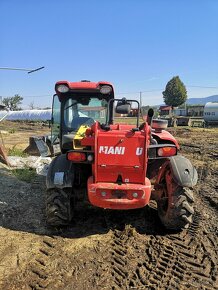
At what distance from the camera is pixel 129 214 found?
576 centimetres

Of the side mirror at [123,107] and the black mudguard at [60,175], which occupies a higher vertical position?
the side mirror at [123,107]

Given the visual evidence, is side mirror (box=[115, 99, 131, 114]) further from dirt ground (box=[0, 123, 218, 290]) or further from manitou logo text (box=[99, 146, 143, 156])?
dirt ground (box=[0, 123, 218, 290])

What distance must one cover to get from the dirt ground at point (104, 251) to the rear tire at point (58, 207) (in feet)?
0.55

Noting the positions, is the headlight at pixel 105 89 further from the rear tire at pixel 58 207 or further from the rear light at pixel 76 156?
the rear tire at pixel 58 207

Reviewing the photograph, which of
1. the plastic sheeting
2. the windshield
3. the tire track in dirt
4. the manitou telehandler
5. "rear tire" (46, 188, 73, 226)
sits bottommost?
the plastic sheeting

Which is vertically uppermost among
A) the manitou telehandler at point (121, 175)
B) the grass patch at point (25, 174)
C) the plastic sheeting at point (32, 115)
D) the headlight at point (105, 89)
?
the headlight at point (105, 89)

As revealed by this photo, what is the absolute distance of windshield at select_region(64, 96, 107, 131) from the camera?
264 inches

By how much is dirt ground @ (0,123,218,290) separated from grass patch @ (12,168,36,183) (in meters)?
1.62

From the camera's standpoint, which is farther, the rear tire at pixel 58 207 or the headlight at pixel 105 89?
the headlight at pixel 105 89

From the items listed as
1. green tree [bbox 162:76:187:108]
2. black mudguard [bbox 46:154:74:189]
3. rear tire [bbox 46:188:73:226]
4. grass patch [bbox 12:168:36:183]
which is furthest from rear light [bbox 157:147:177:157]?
green tree [bbox 162:76:187:108]

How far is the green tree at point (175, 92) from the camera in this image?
74.2m

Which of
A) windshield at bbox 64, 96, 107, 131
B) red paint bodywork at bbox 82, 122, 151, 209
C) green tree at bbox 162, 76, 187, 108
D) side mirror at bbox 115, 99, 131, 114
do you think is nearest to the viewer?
red paint bodywork at bbox 82, 122, 151, 209

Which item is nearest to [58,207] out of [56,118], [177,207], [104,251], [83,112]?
[104,251]

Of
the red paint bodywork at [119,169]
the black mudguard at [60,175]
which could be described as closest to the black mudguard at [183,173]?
the red paint bodywork at [119,169]
